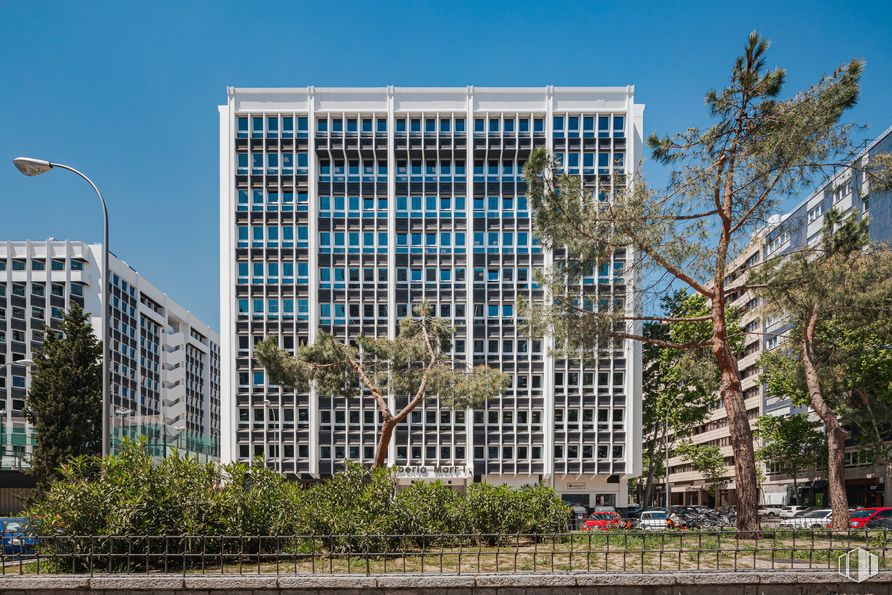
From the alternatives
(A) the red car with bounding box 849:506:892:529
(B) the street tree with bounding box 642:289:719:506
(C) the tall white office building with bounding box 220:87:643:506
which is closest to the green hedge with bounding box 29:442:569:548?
(A) the red car with bounding box 849:506:892:529

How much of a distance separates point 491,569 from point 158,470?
19.8 ft

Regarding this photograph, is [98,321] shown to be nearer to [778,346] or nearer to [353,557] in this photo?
[778,346]

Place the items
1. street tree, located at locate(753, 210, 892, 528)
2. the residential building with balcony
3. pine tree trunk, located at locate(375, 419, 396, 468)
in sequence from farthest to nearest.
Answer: the residential building with balcony → pine tree trunk, located at locate(375, 419, 396, 468) → street tree, located at locate(753, 210, 892, 528)

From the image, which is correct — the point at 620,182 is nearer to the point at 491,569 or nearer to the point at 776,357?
the point at 491,569

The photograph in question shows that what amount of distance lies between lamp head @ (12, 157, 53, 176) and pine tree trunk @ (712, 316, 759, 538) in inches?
632

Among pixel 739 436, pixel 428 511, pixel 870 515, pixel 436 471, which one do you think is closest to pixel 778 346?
pixel 870 515

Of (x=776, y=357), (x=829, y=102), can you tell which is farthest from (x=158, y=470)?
(x=776, y=357)

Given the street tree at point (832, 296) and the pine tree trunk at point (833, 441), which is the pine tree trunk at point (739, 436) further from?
the pine tree trunk at point (833, 441)

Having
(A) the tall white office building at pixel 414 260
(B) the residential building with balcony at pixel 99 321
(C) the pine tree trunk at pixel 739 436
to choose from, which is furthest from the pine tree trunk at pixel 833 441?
(B) the residential building with balcony at pixel 99 321

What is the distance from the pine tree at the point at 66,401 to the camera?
119 feet

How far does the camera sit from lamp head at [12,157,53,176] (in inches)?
693

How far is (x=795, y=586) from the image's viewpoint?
11234 millimetres

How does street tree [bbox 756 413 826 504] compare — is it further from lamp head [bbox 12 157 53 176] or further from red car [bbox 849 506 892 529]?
lamp head [bbox 12 157 53 176]

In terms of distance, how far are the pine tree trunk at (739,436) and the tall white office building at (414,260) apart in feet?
128
